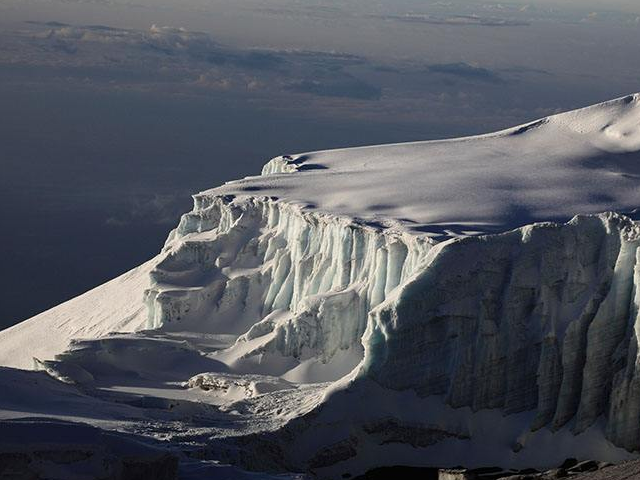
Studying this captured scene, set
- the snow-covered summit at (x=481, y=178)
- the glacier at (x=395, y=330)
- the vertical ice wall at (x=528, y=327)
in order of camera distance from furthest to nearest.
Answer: the snow-covered summit at (x=481, y=178), the vertical ice wall at (x=528, y=327), the glacier at (x=395, y=330)

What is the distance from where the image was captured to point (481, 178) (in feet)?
229

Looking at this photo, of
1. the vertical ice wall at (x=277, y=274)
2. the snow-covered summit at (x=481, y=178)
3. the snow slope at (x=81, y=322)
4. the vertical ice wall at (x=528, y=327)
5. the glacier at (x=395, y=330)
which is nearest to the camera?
the glacier at (x=395, y=330)

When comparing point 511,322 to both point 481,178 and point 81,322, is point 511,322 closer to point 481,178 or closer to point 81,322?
Answer: point 481,178

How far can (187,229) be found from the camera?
74.6 meters

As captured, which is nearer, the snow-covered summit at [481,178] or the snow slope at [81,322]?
the snow-covered summit at [481,178]

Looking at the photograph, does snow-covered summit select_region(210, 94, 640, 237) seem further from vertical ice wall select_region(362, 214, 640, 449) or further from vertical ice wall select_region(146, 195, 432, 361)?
vertical ice wall select_region(362, 214, 640, 449)

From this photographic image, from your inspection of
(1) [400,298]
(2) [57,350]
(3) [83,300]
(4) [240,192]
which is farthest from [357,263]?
(3) [83,300]

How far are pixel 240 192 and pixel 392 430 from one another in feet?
69.1

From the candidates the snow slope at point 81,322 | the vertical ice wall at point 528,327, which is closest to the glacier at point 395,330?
the vertical ice wall at point 528,327

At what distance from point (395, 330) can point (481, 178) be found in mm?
17386

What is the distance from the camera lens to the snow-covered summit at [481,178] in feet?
210

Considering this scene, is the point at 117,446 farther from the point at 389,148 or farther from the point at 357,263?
the point at 389,148

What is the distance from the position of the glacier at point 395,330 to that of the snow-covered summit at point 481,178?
198 millimetres

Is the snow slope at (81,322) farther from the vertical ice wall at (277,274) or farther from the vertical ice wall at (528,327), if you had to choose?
the vertical ice wall at (528,327)
